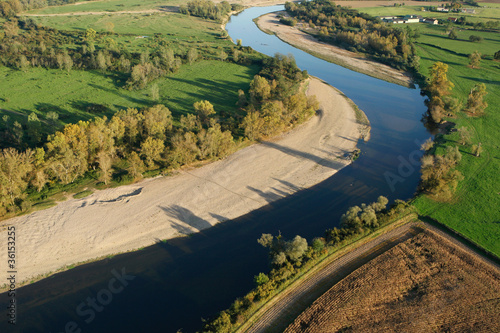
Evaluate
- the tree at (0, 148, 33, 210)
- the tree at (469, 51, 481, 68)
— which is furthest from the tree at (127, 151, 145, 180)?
the tree at (469, 51, 481, 68)

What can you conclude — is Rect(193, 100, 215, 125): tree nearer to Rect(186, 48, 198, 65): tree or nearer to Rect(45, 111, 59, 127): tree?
Rect(45, 111, 59, 127): tree

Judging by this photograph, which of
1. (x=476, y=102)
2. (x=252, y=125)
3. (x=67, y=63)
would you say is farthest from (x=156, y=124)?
(x=476, y=102)

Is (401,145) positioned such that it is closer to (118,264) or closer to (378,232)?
(378,232)

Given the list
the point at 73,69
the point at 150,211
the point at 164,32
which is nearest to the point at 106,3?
the point at 164,32

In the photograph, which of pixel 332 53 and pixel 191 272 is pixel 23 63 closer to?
pixel 191 272

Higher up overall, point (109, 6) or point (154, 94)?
point (109, 6)

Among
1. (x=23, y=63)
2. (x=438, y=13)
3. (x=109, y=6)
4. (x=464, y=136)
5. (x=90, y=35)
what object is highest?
(x=109, y=6)

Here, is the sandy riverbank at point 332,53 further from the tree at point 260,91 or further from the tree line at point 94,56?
the tree at point 260,91

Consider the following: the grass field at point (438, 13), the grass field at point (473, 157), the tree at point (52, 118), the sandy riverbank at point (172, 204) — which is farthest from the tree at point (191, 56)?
the grass field at point (438, 13)
